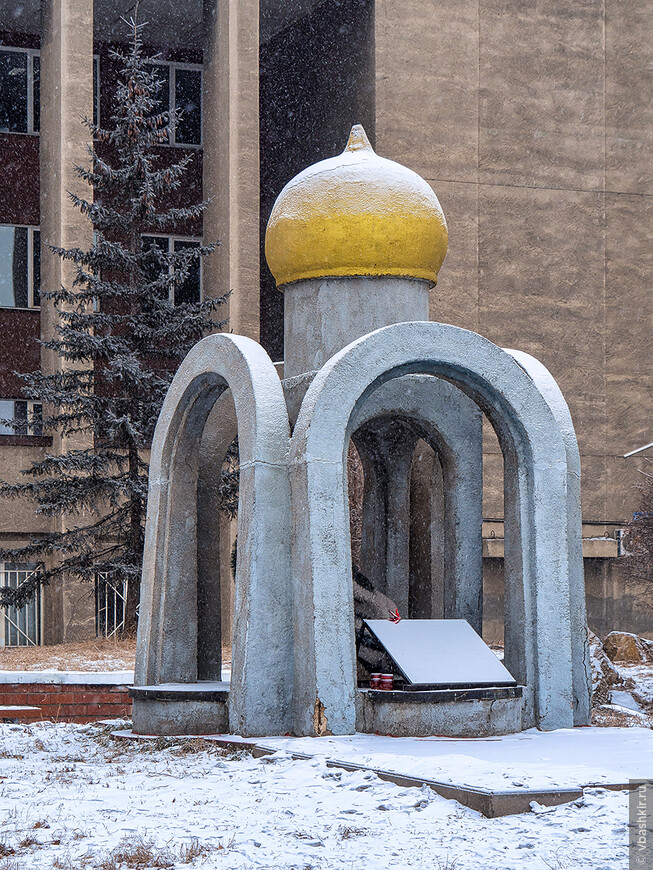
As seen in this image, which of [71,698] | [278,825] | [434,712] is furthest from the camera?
[71,698]

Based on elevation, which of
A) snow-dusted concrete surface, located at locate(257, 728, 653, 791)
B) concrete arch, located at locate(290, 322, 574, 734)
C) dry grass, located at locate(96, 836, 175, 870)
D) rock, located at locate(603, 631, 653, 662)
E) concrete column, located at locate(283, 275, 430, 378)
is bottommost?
rock, located at locate(603, 631, 653, 662)

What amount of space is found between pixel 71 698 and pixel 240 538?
4.18 meters

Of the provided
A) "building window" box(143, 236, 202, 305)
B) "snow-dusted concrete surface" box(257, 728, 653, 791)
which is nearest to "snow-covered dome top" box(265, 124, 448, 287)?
"snow-dusted concrete surface" box(257, 728, 653, 791)

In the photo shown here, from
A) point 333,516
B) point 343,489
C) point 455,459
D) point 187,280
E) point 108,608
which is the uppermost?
point 187,280

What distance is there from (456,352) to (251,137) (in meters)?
15.6

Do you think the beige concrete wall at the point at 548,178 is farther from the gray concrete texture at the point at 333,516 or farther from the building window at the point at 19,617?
the gray concrete texture at the point at 333,516

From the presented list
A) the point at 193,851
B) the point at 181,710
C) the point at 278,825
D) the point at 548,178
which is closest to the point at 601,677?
the point at 181,710

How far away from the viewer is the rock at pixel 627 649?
21.5m

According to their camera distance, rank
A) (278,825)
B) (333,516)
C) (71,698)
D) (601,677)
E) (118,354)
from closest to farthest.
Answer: (278,825)
(333,516)
(71,698)
(601,677)
(118,354)

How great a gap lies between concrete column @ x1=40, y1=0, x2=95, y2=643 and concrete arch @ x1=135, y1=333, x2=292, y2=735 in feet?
39.2

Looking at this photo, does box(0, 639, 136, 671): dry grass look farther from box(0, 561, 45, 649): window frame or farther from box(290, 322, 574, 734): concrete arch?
box(290, 322, 574, 734): concrete arch

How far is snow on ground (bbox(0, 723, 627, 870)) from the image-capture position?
20.1ft

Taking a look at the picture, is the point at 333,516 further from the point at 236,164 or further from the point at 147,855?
the point at 236,164

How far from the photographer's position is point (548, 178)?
27.6 metres
